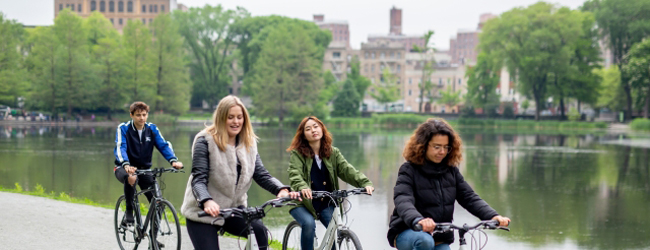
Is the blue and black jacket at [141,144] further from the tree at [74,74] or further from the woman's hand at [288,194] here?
the tree at [74,74]

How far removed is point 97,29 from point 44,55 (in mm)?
12390

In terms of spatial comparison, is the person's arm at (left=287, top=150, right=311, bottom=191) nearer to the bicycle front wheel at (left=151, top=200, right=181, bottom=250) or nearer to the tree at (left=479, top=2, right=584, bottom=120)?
the bicycle front wheel at (left=151, top=200, right=181, bottom=250)

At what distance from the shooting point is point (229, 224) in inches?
187

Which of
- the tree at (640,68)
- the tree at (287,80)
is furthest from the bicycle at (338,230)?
the tree at (287,80)

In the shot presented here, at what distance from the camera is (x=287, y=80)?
70.2 m

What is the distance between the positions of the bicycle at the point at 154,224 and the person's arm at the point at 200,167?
32.9 inches

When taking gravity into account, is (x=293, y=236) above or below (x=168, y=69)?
below

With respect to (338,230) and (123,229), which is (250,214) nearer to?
(338,230)

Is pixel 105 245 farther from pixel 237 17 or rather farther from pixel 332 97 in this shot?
pixel 237 17

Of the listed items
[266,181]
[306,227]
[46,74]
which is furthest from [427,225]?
[46,74]

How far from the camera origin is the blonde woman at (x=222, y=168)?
4543 mm

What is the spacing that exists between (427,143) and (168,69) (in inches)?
2593

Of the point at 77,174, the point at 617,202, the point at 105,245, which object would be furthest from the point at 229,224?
the point at 77,174

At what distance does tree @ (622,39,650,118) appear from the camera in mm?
61688
